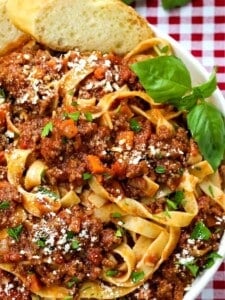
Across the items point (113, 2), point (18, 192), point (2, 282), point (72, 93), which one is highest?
point (113, 2)

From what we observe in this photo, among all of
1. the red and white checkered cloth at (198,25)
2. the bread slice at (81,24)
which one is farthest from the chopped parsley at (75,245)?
the red and white checkered cloth at (198,25)

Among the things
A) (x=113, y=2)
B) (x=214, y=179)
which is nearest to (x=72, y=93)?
(x=113, y=2)

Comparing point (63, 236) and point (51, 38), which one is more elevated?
point (51, 38)

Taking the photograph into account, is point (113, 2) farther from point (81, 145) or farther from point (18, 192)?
point (18, 192)

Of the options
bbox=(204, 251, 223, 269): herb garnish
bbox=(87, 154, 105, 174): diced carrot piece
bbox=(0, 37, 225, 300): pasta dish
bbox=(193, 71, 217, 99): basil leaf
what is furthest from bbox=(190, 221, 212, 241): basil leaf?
bbox=(193, 71, 217, 99): basil leaf

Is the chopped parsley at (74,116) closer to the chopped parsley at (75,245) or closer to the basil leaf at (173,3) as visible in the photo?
the chopped parsley at (75,245)

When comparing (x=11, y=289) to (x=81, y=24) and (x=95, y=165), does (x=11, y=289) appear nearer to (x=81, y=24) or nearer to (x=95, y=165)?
(x=95, y=165)

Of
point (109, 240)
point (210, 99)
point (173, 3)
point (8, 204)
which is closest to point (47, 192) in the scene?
point (8, 204)
